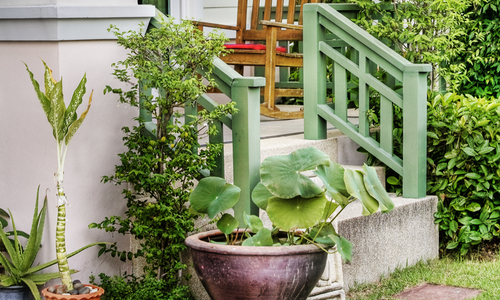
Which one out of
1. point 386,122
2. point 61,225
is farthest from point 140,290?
point 386,122

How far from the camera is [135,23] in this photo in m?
2.94

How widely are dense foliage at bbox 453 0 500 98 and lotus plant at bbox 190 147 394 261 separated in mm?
3202

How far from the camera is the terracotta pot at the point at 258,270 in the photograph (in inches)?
92.9

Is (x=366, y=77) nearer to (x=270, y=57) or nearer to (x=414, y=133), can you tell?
(x=414, y=133)

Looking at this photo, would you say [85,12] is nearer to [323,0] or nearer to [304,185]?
[304,185]

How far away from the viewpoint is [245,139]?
2848mm

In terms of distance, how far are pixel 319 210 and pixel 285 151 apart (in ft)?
4.52

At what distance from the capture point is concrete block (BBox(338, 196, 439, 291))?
3303 mm

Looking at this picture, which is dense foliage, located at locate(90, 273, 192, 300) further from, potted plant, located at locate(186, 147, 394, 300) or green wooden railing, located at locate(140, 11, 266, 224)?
green wooden railing, located at locate(140, 11, 266, 224)

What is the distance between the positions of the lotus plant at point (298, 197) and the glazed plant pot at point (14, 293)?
2.56 feet

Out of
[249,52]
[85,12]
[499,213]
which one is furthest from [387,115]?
[85,12]

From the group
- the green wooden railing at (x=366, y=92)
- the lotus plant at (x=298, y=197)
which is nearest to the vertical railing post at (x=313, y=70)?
the green wooden railing at (x=366, y=92)

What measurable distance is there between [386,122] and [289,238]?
4.96 ft

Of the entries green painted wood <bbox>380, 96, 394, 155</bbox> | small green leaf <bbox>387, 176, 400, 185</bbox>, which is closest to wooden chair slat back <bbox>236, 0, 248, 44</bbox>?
green painted wood <bbox>380, 96, 394, 155</bbox>
